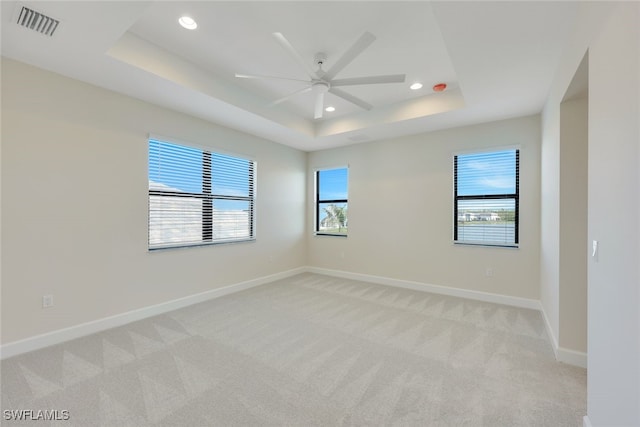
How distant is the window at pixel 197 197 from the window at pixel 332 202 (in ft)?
5.45

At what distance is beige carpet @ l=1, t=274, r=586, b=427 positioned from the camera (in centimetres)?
174

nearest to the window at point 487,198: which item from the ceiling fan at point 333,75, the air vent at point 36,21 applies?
the ceiling fan at point 333,75

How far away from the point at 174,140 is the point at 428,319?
4.06 meters

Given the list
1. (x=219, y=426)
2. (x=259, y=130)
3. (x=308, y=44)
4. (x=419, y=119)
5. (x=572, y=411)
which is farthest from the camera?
(x=259, y=130)

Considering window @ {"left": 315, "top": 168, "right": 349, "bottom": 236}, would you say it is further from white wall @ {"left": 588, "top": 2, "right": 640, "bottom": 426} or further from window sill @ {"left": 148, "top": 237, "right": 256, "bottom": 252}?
white wall @ {"left": 588, "top": 2, "right": 640, "bottom": 426}

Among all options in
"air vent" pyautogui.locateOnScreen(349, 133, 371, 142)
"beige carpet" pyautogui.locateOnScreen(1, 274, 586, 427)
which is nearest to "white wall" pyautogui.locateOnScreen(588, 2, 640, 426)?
"beige carpet" pyautogui.locateOnScreen(1, 274, 586, 427)

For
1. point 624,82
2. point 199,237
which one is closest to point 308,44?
point 624,82

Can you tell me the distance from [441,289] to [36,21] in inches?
213

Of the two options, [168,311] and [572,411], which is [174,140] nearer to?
[168,311]

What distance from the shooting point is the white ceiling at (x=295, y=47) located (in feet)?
6.39

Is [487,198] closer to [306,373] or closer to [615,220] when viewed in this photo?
[615,220]

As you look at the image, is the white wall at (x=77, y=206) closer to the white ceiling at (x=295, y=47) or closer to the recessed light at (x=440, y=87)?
the white ceiling at (x=295, y=47)

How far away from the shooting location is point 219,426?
164cm

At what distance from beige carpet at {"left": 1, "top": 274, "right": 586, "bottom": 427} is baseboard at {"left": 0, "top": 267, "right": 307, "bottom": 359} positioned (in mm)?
117
